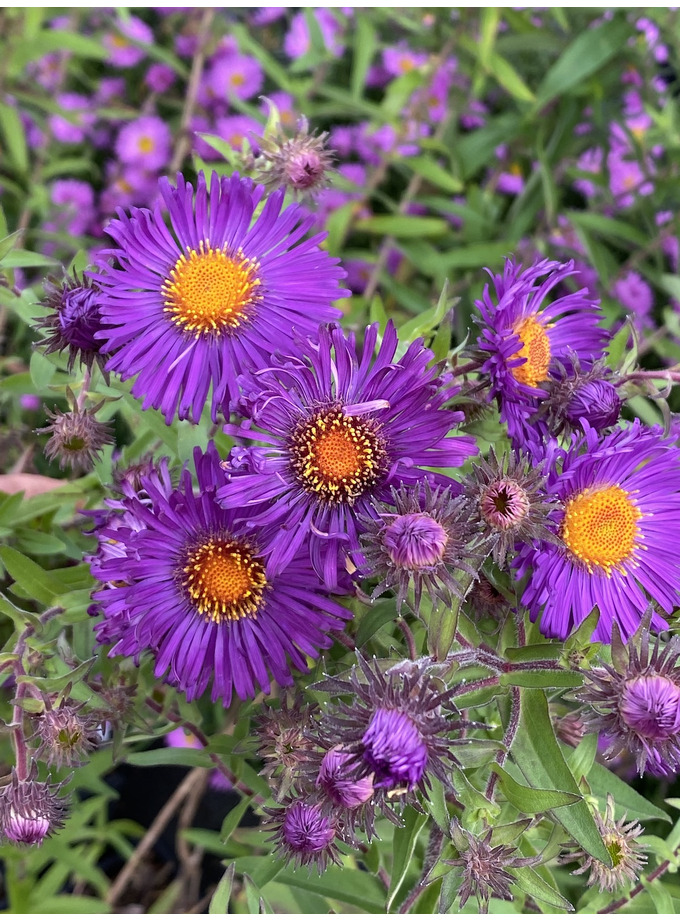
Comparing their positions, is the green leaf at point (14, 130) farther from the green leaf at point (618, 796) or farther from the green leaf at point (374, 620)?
the green leaf at point (618, 796)

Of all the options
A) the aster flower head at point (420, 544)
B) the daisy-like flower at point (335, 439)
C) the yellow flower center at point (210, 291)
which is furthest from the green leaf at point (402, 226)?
the aster flower head at point (420, 544)

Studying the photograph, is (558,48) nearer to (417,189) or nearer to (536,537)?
(417,189)

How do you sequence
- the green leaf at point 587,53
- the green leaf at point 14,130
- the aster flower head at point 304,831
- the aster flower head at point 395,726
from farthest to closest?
Answer: the green leaf at point 14,130 < the green leaf at point 587,53 < the aster flower head at point 304,831 < the aster flower head at point 395,726

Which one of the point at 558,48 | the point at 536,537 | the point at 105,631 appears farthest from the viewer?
the point at 558,48

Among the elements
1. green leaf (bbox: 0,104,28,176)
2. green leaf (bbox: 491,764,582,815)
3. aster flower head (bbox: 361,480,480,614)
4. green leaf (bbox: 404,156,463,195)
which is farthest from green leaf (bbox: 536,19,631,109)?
green leaf (bbox: 491,764,582,815)

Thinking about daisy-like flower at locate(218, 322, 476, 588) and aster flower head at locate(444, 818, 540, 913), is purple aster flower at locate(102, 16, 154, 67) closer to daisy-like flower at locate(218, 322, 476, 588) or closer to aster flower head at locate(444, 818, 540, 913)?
daisy-like flower at locate(218, 322, 476, 588)

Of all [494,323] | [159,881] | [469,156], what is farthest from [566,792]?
[469,156]
